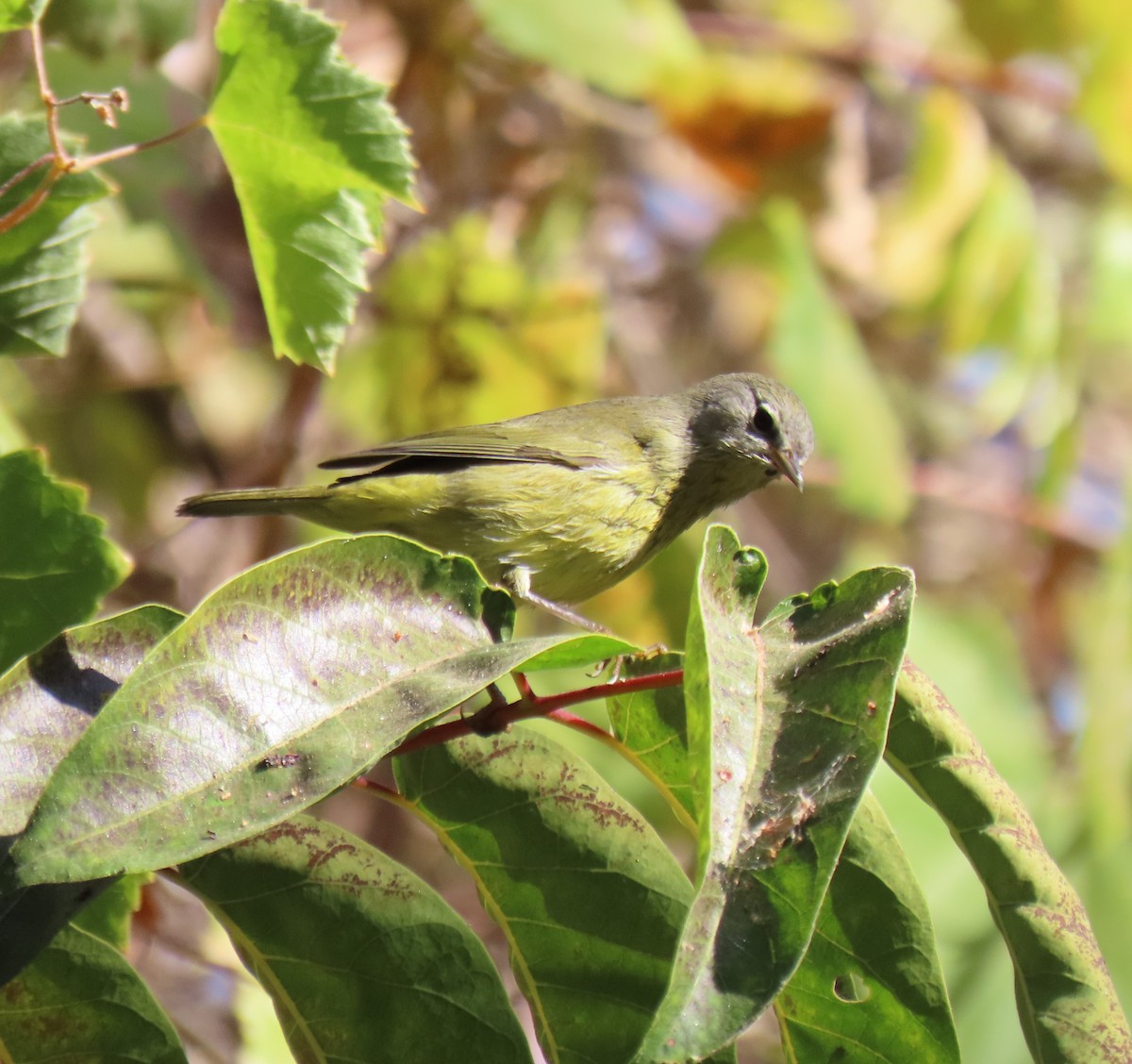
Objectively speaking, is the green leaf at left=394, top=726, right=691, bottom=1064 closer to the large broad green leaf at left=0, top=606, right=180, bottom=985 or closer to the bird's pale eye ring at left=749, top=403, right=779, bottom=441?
→ the large broad green leaf at left=0, top=606, right=180, bottom=985

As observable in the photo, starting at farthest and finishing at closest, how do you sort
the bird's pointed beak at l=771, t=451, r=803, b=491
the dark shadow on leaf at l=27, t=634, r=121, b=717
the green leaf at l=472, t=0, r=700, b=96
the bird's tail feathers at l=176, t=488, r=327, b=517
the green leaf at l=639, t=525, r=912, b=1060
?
the bird's pointed beak at l=771, t=451, r=803, b=491
the green leaf at l=472, t=0, r=700, b=96
the bird's tail feathers at l=176, t=488, r=327, b=517
the dark shadow on leaf at l=27, t=634, r=121, b=717
the green leaf at l=639, t=525, r=912, b=1060

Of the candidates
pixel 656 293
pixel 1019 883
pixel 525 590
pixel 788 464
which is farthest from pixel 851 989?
pixel 656 293

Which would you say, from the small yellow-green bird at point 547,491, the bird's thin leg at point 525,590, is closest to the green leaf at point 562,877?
the small yellow-green bird at point 547,491

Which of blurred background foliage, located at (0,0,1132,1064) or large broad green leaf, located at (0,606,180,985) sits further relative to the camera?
blurred background foliage, located at (0,0,1132,1064)

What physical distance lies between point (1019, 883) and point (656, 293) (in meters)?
4.47

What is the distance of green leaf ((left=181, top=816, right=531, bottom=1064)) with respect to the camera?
1.63 metres

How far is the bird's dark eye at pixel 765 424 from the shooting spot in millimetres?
4035

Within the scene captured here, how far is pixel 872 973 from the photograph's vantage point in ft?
5.08

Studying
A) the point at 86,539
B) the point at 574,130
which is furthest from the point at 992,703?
the point at 86,539

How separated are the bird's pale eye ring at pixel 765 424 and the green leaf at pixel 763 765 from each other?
2.49 m

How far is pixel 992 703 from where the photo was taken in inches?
191

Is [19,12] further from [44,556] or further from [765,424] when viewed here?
[765,424]

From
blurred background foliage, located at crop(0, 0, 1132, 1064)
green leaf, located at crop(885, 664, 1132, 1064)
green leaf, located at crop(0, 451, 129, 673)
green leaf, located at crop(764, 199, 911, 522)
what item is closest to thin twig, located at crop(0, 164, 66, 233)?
green leaf, located at crop(0, 451, 129, 673)

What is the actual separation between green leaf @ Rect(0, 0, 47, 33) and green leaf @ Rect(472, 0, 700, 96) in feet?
6.55
